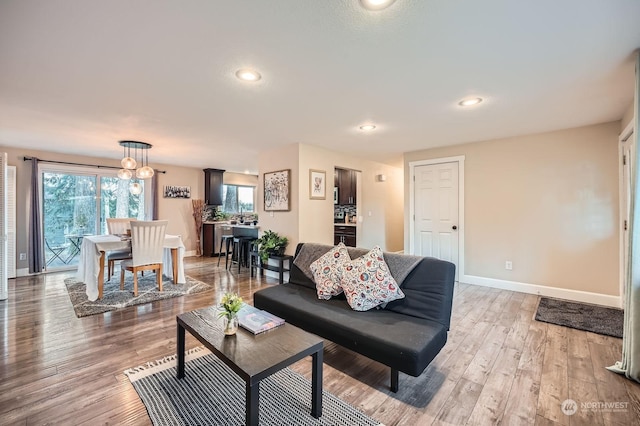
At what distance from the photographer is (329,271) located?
2.62 metres

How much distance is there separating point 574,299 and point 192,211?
24.9ft

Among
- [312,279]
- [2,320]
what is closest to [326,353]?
[312,279]

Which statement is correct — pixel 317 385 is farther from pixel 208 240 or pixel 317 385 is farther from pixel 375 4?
pixel 208 240

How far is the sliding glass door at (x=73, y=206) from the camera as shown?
520cm

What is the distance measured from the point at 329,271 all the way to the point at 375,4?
2.04m

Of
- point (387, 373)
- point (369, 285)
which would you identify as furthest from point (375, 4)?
point (387, 373)

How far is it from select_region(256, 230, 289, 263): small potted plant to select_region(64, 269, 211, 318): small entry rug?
3.12 feet

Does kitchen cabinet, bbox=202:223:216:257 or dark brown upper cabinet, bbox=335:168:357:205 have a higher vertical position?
dark brown upper cabinet, bbox=335:168:357:205

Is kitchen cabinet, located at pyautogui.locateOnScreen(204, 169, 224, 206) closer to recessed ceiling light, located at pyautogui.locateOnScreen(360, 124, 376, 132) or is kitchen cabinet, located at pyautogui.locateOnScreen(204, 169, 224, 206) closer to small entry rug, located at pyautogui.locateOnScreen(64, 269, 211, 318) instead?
small entry rug, located at pyautogui.locateOnScreen(64, 269, 211, 318)

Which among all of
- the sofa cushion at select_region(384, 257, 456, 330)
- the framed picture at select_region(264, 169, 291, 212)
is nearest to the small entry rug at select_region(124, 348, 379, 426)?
the sofa cushion at select_region(384, 257, 456, 330)

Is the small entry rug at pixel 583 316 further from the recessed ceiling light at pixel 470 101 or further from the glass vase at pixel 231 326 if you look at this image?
the glass vase at pixel 231 326

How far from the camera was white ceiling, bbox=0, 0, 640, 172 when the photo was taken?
152 centimetres

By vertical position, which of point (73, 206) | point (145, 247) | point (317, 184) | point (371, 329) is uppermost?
point (317, 184)

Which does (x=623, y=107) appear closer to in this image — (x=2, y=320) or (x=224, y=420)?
(x=224, y=420)
